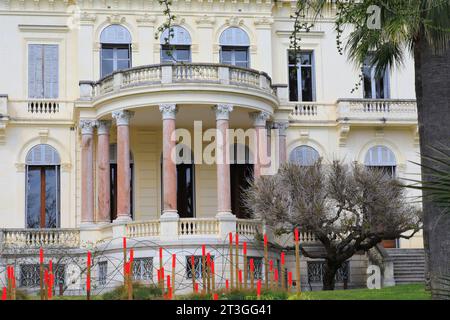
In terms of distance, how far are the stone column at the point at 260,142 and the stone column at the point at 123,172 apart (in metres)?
4.13

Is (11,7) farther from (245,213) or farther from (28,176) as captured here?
(245,213)

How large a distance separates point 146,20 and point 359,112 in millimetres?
8618

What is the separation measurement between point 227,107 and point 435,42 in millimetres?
12795

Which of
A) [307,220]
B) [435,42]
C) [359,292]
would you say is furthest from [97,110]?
[435,42]

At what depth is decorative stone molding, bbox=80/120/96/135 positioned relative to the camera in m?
28.5

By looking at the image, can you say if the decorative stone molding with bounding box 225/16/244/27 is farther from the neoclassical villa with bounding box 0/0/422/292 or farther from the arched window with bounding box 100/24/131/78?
the arched window with bounding box 100/24/131/78

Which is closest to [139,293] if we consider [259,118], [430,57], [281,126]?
[430,57]

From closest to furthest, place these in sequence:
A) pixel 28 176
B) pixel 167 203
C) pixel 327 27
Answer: pixel 167 203
pixel 28 176
pixel 327 27

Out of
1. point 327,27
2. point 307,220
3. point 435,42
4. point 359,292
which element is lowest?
point 359,292

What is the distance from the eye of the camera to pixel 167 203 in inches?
1016

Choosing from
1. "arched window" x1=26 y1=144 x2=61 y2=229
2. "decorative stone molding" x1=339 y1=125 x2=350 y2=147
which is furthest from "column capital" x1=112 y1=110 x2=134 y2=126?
"decorative stone molding" x1=339 y1=125 x2=350 y2=147

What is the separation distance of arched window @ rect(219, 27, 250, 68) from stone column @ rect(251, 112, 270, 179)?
4.34 metres

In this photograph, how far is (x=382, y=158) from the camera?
32375 mm

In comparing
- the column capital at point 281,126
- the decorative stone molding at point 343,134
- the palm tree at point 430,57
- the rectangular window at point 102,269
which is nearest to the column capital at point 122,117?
the rectangular window at point 102,269
